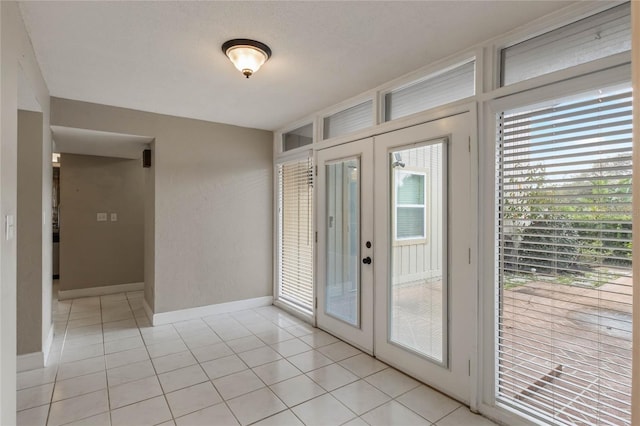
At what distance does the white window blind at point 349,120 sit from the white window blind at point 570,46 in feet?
4.31

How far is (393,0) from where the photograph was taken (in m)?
1.81

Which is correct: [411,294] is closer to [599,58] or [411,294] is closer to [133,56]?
[599,58]

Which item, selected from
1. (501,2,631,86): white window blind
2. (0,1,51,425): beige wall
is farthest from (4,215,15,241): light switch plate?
(501,2,631,86): white window blind

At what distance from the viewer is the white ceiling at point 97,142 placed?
12.2 feet

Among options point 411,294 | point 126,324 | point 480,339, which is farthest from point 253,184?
point 480,339

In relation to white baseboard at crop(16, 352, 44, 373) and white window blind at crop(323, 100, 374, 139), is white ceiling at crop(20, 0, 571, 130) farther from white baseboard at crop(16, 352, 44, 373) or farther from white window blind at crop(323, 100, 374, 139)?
white baseboard at crop(16, 352, 44, 373)

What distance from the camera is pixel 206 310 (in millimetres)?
4285

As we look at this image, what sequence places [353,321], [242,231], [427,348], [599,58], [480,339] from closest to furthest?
1. [599,58]
2. [480,339]
3. [427,348]
4. [353,321]
5. [242,231]

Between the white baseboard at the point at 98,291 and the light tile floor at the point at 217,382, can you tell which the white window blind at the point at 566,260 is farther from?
the white baseboard at the point at 98,291

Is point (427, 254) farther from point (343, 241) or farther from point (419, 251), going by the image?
point (343, 241)

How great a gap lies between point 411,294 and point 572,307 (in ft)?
3.85

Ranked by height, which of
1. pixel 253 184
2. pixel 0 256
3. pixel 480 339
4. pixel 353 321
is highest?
pixel 253 184

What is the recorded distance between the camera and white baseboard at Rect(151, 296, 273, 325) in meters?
3.98

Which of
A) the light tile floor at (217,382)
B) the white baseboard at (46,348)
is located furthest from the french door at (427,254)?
the white baseboard at (46,348)
